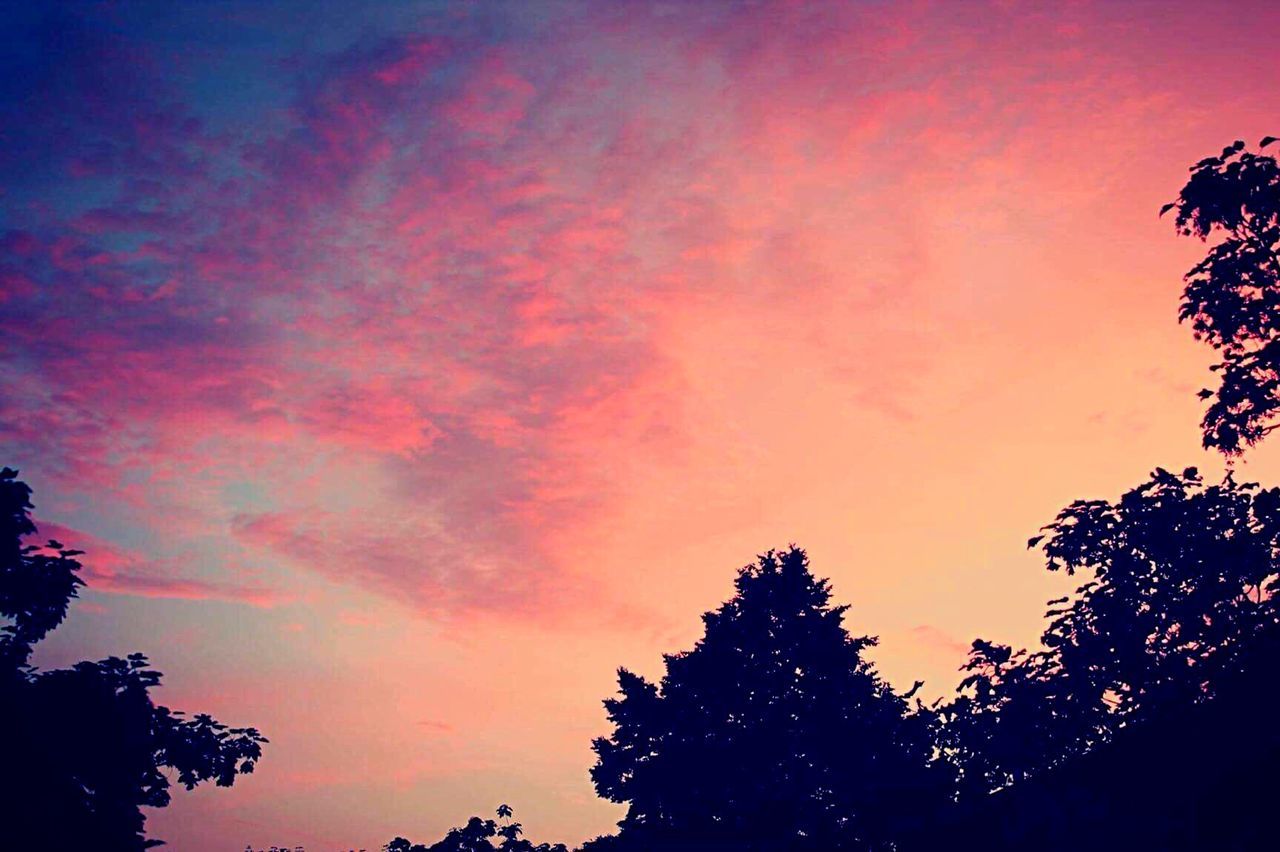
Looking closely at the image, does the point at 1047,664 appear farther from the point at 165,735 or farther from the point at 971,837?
the point at 165,735

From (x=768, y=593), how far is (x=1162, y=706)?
2781 cm

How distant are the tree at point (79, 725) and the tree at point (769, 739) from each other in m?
25.0

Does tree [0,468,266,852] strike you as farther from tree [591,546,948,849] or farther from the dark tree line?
tree [591,546,948,849]

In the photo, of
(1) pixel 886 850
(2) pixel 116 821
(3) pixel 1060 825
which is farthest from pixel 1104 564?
(1) pixel 886 850

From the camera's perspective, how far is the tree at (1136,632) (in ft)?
43.0

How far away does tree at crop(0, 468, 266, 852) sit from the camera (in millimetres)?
12875

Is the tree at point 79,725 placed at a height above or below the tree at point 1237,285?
below

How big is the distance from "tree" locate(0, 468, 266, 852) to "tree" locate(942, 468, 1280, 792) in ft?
49.7

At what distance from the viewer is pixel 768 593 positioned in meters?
41.0

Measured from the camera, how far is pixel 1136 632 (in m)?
14.0

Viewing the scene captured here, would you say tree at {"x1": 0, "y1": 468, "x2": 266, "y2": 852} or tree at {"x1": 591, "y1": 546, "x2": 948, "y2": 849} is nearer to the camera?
tree at {"x1": 0, "y1": 468, "x2": 266, "y2": 852}

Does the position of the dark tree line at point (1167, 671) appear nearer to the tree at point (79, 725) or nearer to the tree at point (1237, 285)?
the tree at point (1237, 285)

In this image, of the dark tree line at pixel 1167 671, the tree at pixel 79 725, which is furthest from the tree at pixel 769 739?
the tree at pixel 79 725

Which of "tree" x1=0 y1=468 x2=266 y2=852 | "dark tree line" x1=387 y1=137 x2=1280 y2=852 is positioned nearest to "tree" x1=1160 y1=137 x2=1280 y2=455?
"dark tree line" x1=387 y1=137 x2=1280 y2=852
